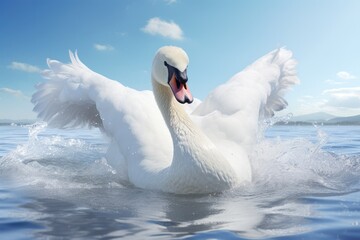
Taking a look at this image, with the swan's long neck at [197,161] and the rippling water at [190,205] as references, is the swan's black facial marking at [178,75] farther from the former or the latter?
the rippling water at [190,205]

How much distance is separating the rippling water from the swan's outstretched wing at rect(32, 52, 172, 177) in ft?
2.30

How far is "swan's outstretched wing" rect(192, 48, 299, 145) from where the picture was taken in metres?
8.27

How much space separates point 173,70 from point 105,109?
8.64ft

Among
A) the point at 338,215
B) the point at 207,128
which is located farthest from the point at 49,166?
the point at 338,215

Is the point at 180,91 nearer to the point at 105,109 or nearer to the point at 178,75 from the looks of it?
the point at 178,75

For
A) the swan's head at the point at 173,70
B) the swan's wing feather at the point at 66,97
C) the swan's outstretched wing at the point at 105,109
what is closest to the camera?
the swan's head at the point at 173,70

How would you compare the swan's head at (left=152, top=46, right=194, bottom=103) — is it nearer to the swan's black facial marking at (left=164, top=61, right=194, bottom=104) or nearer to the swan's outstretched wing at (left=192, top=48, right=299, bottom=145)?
the swan's black facial marking at (left=164, top=61, right=194, bottom=104)

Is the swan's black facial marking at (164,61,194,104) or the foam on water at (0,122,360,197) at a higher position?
the swan's black facial marking at (164,61,194,104)

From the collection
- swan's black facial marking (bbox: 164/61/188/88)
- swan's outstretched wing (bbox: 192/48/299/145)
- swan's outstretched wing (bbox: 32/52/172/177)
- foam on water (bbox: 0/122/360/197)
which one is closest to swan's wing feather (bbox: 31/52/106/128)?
swan's outstretched wing (bbox: 32/52/172/177)

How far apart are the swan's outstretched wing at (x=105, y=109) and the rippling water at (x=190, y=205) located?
70 centimetres

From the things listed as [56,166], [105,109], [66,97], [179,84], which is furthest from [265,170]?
[66,97]

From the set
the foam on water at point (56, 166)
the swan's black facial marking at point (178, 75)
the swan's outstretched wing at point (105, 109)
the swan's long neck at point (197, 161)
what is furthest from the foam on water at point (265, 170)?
the swan's black facial marking at point (178, 75)

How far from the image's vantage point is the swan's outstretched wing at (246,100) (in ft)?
27.1

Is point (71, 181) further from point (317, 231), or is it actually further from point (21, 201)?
point (317, 231)
